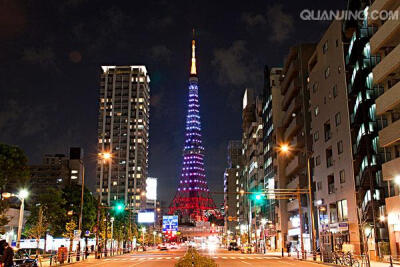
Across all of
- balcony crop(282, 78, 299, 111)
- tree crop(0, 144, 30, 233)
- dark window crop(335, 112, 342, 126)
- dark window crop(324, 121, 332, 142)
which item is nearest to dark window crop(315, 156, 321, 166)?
dark window crop(324, 121, 332, 142)

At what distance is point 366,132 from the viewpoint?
4981 centimetres

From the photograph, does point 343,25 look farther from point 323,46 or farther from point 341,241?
point 341,241

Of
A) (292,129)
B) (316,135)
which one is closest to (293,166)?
(292,129)

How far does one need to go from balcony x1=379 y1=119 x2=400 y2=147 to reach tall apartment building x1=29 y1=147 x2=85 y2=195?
144 meters

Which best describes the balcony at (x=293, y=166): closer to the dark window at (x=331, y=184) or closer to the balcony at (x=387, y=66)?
the dark window at (x=331, y=184)

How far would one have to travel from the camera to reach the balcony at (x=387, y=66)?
4216 cm

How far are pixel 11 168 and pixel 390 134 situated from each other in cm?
3552

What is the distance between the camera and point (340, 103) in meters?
56.9

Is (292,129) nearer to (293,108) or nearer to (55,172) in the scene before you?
(293,108)

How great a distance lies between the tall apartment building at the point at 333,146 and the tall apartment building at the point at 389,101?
6.06m

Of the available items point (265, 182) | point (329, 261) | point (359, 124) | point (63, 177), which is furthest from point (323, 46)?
point (63, 177)

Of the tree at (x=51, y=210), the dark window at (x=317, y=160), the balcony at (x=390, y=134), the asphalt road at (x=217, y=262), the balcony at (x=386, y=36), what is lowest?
the asphalt road at (x=217, y=262)

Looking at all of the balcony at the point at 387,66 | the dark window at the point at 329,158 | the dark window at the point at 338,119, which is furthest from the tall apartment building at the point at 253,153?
the balcony at the point at 387,66

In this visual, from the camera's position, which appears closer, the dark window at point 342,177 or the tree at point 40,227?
the dark window at point 342,177
